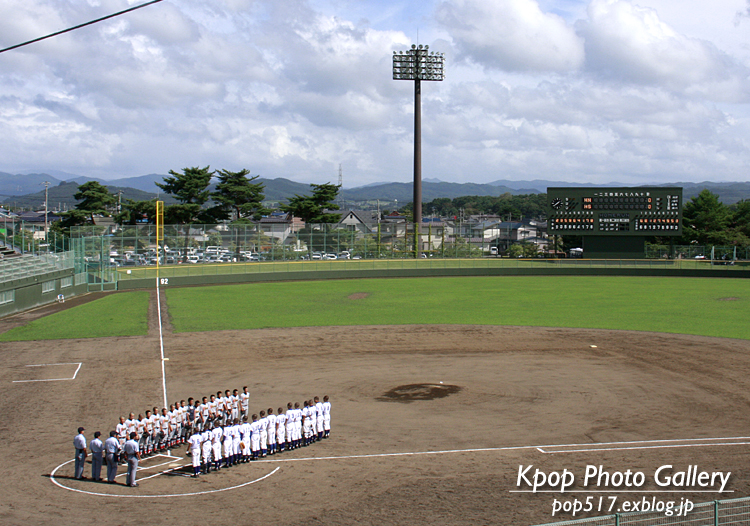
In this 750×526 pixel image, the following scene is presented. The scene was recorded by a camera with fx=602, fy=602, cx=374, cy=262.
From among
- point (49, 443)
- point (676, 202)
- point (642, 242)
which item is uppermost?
point (676, 202)

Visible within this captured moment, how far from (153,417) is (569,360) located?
53.4 ft

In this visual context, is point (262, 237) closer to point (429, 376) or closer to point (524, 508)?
point (429, 376)

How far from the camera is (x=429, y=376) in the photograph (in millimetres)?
21922

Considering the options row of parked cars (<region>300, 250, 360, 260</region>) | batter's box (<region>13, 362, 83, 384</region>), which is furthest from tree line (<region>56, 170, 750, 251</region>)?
batter's box (<region>13, 362, 83, 384</region>)

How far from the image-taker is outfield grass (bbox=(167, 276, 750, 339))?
33719 mm

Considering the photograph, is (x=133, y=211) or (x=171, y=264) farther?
(x=133, y=211)

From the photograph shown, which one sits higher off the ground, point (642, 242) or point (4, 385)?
point (642, 242)

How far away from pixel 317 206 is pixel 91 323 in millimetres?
62822

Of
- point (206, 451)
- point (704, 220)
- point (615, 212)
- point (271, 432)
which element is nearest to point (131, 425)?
point (206, 451)

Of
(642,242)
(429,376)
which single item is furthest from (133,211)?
(429,376)

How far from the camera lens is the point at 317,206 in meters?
94.3

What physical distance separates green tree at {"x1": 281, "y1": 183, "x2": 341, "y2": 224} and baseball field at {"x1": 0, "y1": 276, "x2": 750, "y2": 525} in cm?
5379

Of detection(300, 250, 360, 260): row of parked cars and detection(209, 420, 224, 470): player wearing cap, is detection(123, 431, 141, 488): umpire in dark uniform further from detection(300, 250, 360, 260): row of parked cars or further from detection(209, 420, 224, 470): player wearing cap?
detection(300, 250, 360, 260): row of parked cars

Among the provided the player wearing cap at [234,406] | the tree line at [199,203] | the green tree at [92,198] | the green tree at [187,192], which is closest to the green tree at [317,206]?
the tree line at [199,203]
